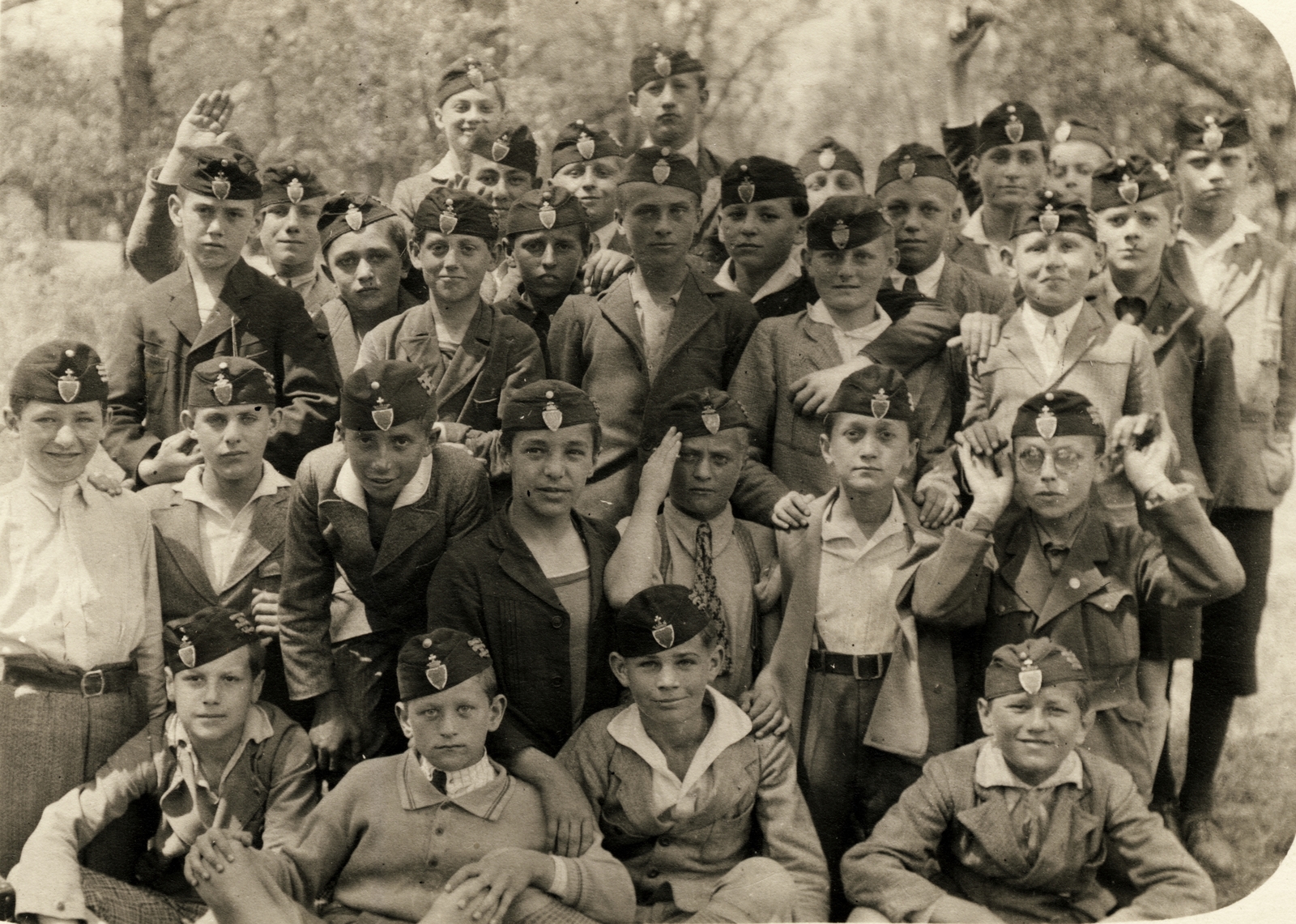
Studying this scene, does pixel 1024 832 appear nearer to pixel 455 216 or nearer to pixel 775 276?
pixel 775 276

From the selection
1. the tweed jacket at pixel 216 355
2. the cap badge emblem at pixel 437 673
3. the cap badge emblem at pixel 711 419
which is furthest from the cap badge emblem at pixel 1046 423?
the tweed jacket at pixel 216 355

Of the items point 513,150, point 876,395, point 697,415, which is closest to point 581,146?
point 513,150

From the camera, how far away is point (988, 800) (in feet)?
17.5

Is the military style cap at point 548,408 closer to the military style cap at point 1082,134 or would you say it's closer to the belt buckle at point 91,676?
the belt buckle at point 91,676

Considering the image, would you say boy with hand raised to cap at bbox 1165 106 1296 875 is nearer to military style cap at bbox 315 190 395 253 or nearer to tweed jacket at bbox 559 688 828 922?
tweed jacket at bbox 559 688 828 922

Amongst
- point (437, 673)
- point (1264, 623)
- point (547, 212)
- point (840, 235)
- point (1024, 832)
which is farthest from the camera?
point (1264, 623)

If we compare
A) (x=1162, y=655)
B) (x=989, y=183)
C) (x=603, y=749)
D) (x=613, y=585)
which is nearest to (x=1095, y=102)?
(x=989, y=183)

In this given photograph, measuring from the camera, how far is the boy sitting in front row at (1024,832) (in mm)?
5336

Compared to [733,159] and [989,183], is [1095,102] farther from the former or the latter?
[733,159]

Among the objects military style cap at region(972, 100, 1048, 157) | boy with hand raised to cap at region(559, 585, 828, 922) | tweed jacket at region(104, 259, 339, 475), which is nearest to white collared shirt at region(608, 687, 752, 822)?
boy with hand raised to cap at region(559, 585, 828, 922)

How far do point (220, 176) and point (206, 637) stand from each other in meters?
1.50

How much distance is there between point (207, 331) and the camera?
19.1 ft

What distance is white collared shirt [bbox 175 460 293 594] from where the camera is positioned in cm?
562

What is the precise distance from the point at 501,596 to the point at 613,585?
0.34 meters
